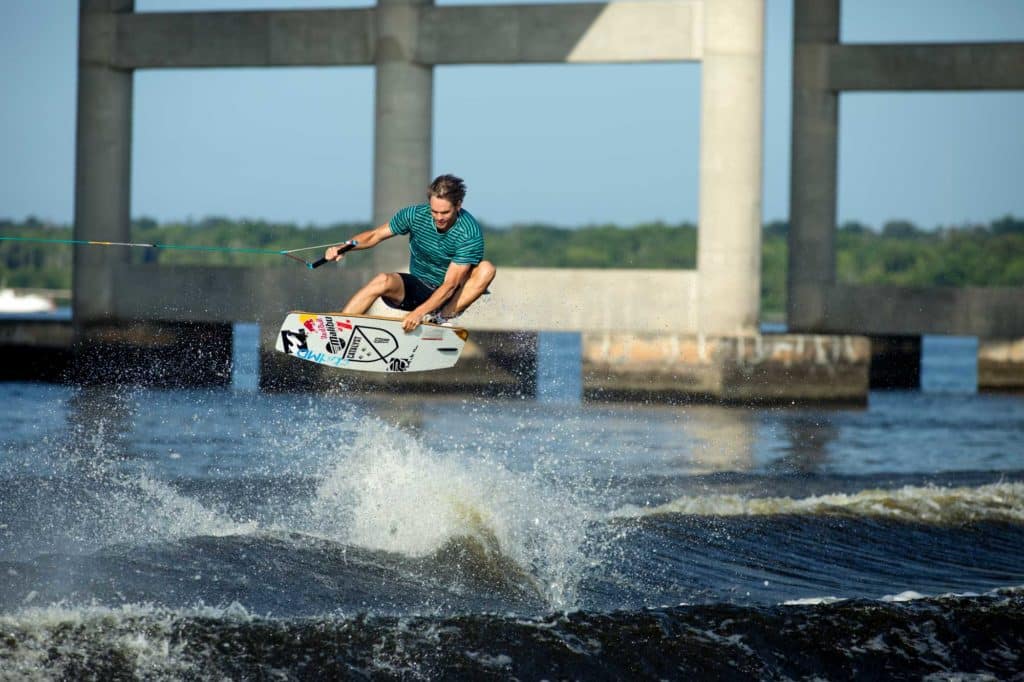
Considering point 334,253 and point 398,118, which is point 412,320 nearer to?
point 334,253

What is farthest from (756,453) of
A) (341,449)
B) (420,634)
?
(420,634)

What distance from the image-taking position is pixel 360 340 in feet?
43.2

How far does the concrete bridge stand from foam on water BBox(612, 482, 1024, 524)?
15166 millimetres

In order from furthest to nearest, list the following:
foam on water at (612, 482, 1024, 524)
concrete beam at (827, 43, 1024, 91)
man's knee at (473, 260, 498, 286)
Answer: concrete beam at (827, 43, 1024, 91)
foam on water at (612, 482, 1024, 524)
man's knee at (473, 260, 498, 286)

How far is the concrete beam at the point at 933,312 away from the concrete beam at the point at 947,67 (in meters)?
4.85

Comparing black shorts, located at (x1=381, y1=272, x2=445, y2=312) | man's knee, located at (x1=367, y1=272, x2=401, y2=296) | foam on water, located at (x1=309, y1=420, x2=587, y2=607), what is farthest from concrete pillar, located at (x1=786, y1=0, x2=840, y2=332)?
man's knee, located at (x1=367, y1=272, x2=401, y2=296)

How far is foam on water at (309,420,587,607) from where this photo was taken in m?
10.5

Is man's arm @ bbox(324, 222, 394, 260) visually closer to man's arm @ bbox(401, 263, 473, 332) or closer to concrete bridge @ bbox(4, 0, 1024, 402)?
man's arm @ bbox(401, 263, 473, 332)

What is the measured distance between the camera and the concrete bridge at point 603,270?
30.3 m

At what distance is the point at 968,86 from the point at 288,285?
16.8 m

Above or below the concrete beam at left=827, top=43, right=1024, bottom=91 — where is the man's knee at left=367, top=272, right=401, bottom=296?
below

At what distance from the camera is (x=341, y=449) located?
64.7 ft

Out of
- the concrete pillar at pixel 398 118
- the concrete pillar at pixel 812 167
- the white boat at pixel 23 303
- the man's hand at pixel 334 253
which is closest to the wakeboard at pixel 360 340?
the man's hand at pixel 334 253

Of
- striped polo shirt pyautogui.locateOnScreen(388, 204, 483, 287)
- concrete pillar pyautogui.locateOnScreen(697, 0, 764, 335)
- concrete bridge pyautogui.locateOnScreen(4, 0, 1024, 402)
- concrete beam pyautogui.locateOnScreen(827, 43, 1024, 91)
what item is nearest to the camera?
striped polo shirt pyautogui.locateOnScreen(388, 204, 483, 287)
